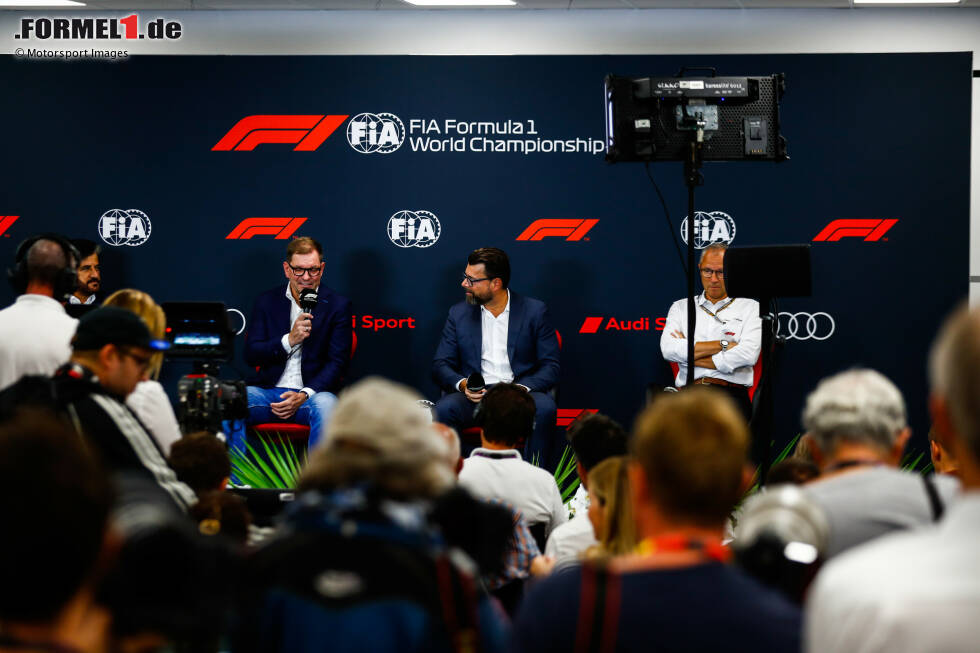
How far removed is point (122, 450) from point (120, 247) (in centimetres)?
460

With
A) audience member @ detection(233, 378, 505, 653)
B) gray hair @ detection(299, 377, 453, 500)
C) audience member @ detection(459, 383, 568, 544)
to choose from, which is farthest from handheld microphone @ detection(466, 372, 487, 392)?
audience member @ detection(233, 378, 505, 653)

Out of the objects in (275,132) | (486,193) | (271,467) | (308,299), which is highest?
(275,132)

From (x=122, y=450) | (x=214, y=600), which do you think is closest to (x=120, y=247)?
(x=122, y=450)

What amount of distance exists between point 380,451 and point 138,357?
4.65ft

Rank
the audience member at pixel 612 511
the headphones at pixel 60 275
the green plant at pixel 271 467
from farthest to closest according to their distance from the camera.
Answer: the green plant at pixel 271 467 → the headphones at pixel 60 275 → the audience member at pixel 612 511

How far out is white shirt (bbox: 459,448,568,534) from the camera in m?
3.34

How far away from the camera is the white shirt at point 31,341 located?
133 inches

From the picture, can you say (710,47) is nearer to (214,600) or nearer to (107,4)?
(107,4)

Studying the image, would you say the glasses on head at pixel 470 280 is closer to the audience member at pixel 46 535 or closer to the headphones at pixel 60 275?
the headphones at pixel 60 275

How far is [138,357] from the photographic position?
279cm

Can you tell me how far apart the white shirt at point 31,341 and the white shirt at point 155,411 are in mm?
300

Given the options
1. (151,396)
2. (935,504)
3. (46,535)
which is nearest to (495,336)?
(151,396)
